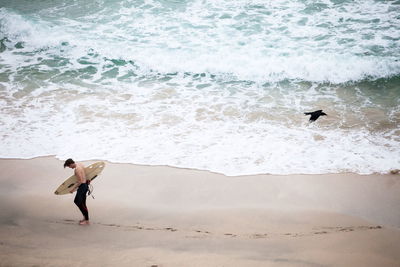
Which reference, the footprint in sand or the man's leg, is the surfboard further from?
the footprint in sand

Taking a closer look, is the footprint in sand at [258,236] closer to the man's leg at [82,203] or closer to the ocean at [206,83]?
the ocean at [206,83]

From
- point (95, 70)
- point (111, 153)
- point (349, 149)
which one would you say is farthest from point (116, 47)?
point (349, 149)

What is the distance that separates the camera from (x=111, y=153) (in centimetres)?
A: 815

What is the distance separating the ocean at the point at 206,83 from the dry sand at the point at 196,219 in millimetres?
549

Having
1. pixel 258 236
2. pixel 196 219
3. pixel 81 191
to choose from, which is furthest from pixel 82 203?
pixel 258 236

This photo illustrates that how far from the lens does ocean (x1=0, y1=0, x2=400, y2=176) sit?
26.9 feet

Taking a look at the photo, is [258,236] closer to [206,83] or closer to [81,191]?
[81,191]

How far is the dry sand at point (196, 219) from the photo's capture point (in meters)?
5.05

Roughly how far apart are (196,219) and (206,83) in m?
6.76

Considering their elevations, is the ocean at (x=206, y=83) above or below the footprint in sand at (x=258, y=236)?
above

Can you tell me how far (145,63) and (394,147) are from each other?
9173 millimetres

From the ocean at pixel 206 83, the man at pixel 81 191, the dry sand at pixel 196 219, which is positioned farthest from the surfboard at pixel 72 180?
the ocean at pixel 206 83

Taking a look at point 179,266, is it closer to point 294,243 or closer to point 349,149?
point 294,243

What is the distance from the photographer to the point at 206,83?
12062mm
